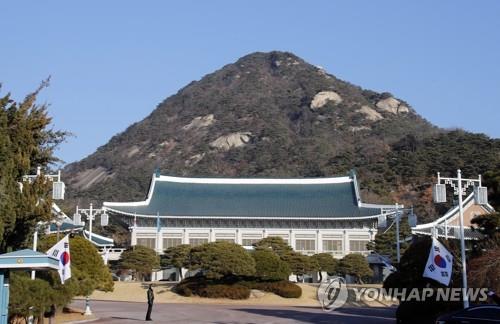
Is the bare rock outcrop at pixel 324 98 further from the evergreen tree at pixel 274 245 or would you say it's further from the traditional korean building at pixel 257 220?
the evergreen tree at pixel 274 245

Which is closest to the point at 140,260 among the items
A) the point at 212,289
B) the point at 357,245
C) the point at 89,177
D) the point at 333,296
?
the point at 212,289

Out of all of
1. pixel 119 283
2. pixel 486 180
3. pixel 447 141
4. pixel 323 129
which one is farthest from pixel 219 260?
pixel 323 129

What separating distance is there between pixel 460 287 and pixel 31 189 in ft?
50.4

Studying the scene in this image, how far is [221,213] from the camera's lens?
65.6 m

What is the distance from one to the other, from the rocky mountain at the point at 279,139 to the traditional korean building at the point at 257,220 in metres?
Result: 23.3

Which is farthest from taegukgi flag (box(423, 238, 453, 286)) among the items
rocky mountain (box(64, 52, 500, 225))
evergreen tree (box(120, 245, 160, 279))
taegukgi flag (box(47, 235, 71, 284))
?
rocky mountain (box(64, 52, 500, 225))

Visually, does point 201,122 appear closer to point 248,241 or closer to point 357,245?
point 248,241

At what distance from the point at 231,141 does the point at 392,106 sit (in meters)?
41.5

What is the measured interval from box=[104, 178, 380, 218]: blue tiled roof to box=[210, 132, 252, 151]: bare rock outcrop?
71.2m

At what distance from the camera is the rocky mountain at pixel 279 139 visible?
327ft

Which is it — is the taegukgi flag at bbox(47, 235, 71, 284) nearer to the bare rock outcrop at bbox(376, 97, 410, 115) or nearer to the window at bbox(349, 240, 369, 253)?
the window at bbox(349, 240, 369, 253)

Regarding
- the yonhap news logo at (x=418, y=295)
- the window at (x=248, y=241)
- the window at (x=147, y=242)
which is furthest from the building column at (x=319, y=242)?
the yonhap news logo at (x=418, y=295)

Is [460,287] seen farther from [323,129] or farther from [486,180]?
[323,129]

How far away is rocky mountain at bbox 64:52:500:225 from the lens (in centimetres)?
9956
